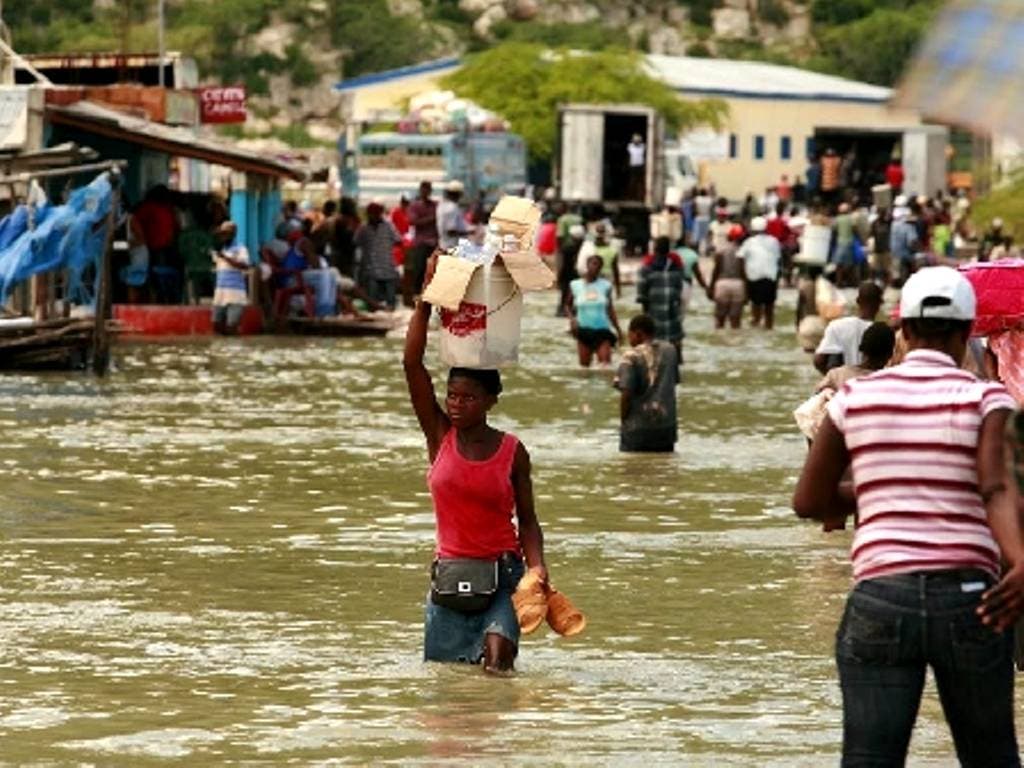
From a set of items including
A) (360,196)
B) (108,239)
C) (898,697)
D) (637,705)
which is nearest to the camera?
(898,697)

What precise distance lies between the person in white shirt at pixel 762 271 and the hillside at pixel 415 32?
77.8 meters

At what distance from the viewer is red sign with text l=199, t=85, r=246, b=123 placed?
40.2 metres

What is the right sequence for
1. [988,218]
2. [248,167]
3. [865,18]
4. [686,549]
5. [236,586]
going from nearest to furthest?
[236,586] < [686,549] < [248,167] < [988,218] < [865,18]

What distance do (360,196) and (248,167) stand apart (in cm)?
2759

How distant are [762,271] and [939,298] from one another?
102ft

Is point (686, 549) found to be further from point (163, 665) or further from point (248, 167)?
point (248, 167)

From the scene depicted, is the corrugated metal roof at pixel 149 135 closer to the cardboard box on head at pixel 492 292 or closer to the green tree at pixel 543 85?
the cardboard box on head at pixel 492 292

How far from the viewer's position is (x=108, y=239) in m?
27.0

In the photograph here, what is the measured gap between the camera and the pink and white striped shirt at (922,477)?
22.0ft

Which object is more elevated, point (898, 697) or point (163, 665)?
point (898, 697)

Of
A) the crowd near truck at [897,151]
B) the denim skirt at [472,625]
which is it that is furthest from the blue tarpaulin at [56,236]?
the crowd near truck at [897,151]

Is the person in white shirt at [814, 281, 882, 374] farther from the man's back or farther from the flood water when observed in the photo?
the man's back

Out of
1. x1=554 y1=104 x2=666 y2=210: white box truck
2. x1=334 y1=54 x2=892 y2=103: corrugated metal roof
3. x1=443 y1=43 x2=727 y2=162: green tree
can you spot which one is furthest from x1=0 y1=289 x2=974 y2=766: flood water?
→ x1=334 y1=54 x2=892 y2=103: corrugated metal roof

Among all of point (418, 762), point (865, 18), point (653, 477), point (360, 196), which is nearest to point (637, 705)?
point (418, 762)
